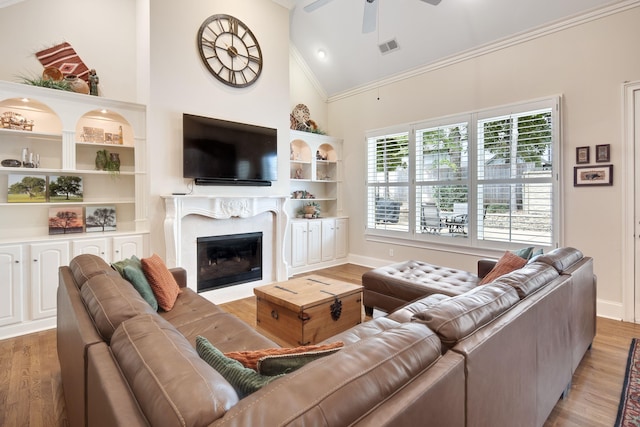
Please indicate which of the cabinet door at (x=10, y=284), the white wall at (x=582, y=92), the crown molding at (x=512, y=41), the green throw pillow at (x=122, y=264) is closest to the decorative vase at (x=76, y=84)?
the cabinet door at (x=10, y=284)

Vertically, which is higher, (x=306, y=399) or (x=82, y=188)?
(x=82, y=188)

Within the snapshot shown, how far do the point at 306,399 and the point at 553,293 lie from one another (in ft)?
5.57

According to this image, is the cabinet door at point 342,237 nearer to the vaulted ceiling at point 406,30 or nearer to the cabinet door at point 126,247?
the vaulted ceiling at point 406,30

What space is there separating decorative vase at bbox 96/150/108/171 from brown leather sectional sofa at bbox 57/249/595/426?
228 cm

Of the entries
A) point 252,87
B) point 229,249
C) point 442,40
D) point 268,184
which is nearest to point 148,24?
point 252,87

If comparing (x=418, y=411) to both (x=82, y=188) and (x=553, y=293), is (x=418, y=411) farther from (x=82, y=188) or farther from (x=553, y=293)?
(x=82, y=188)

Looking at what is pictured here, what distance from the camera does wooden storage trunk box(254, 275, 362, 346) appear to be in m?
2.66

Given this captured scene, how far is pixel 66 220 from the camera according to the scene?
3713mm

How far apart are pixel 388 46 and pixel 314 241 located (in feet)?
10.9

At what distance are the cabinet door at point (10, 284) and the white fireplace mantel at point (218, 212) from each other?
1300 millimetres

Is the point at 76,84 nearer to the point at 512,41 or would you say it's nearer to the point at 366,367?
the point at 366,367

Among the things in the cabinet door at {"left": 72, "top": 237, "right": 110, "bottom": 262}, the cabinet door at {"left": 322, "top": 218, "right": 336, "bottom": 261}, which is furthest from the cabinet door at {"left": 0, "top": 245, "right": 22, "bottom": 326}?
the cabinet door at {"left": 322, "top": 218, "right": 336, "bottom": 261}

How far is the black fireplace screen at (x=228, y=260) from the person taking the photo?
4.22 meters

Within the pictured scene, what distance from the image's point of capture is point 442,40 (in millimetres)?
4602
